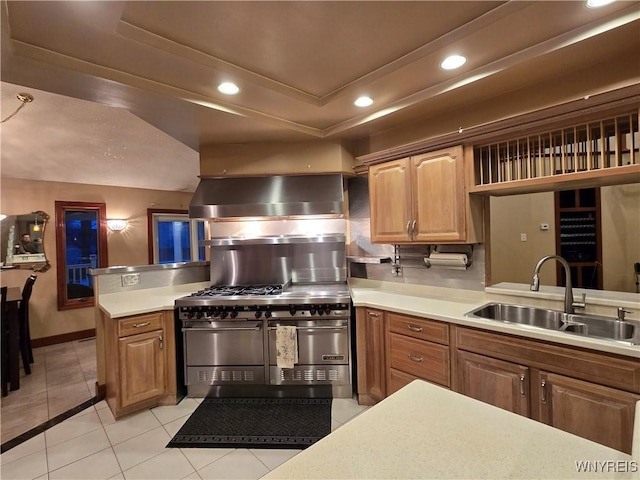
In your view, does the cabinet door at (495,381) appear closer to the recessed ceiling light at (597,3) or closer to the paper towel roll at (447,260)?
the paper towel roll at (447,260)

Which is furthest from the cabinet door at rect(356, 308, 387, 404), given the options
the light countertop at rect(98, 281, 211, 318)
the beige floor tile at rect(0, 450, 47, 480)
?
the beige floor tile at rect(0, 450, 47, 480)

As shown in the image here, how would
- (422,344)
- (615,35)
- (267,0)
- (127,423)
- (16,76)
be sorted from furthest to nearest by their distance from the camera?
(127,423)
(422,344)
(16,76)
(615,35)
(267,0)

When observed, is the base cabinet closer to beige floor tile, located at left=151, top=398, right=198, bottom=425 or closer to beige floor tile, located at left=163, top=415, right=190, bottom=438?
beige floor tile, located at left=151, top=398, right=198, bottom=425

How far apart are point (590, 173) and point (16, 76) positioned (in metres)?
3.49

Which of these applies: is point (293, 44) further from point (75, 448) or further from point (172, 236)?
point (172, 236)

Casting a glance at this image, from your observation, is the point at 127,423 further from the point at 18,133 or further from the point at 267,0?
the point at 18,133

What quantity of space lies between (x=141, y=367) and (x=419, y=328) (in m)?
2.28

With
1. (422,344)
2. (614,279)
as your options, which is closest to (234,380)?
(422,344)

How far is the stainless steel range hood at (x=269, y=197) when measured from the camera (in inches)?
121

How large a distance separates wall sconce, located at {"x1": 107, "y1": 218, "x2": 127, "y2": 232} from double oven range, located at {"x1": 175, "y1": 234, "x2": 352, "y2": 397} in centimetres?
337

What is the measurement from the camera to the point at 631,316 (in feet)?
6.25

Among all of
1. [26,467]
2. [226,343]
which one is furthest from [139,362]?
[26,467]

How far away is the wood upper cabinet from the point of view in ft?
7.98

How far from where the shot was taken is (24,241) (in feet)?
14.7
